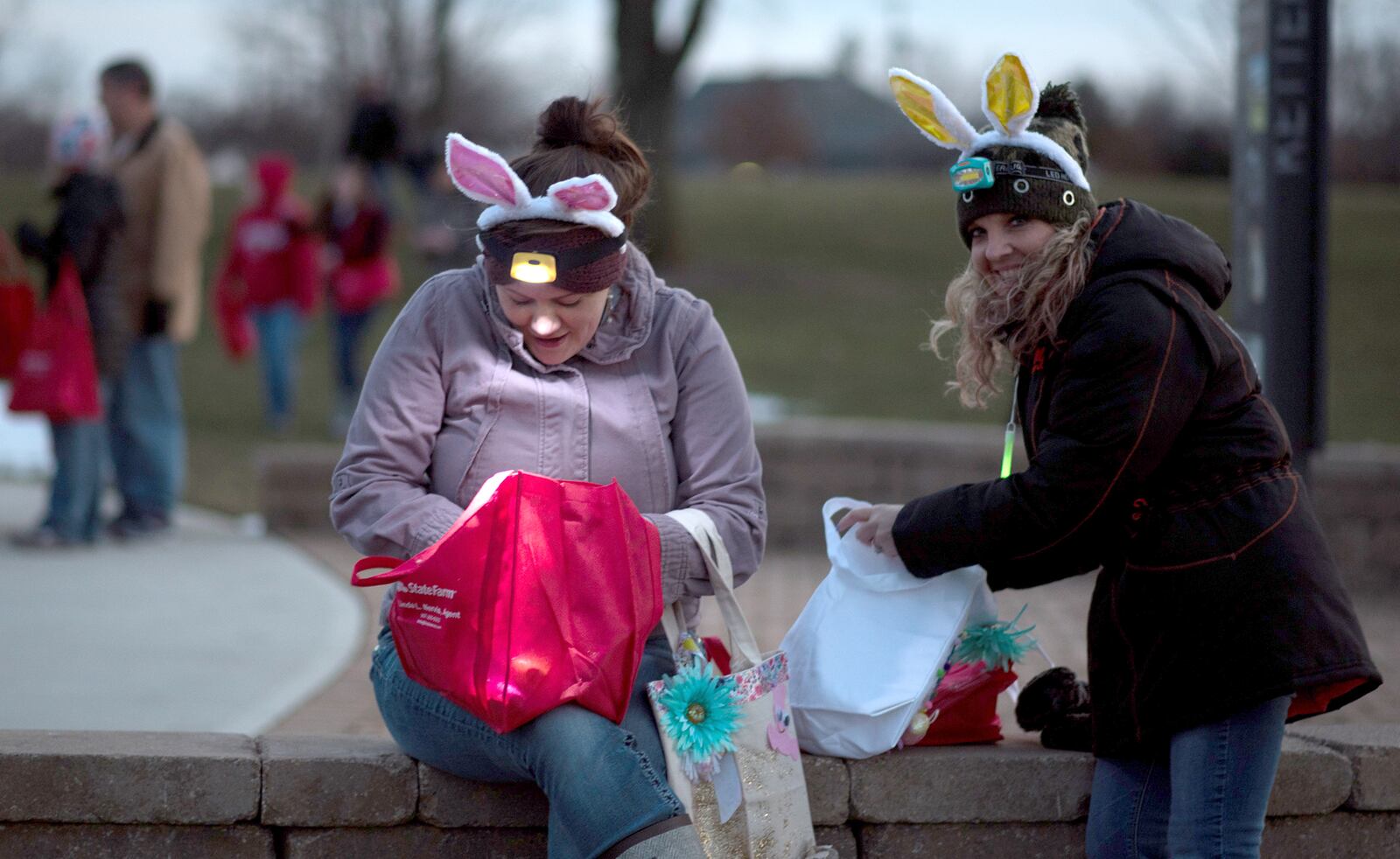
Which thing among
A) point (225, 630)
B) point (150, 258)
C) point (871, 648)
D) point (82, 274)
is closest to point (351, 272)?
point (150, 258)

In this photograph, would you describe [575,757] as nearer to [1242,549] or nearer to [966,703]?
[966,703]

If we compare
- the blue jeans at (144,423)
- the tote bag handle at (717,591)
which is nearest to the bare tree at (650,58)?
the blue jeans at (144,423)

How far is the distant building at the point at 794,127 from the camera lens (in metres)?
61.9

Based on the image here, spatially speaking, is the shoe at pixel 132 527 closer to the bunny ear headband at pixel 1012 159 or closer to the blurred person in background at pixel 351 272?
the blurred person in background at pixel 351 272

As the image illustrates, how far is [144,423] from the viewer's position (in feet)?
24.5

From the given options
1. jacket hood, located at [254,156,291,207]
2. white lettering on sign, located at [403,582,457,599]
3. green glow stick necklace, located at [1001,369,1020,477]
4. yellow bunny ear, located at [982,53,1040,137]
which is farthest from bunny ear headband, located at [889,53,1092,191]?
jacket hood, located at [254,156,291,207]

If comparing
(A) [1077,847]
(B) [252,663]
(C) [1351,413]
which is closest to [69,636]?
(B) [252,663]

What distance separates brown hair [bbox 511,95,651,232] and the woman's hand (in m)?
0.77

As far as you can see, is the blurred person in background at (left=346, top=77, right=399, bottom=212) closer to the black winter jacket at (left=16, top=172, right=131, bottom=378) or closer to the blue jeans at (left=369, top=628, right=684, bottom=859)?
the black winter jacket at (left=16, top=172, right=131, bottom=378)

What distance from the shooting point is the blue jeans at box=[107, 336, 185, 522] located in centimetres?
746

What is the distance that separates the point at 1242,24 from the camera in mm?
5195

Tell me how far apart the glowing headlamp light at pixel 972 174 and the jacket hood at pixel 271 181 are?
922cm

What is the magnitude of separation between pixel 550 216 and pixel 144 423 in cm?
496

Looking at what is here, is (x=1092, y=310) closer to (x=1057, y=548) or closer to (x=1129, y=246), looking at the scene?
(x=1129, y=246)
